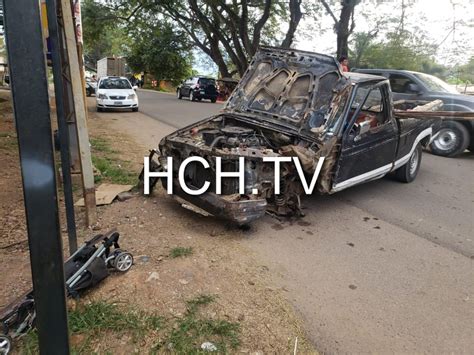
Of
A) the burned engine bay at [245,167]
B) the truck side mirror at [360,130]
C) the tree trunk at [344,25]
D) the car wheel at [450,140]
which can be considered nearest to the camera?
the burned engine bay at [245,167]

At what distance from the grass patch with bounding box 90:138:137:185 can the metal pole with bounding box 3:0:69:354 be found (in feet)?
14.6

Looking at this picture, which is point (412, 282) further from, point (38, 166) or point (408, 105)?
point (408, 105)

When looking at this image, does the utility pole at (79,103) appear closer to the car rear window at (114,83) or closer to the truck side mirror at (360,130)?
the truck side mirror at (360,130)

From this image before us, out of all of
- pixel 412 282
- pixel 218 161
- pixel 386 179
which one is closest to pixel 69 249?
pixel 218 161

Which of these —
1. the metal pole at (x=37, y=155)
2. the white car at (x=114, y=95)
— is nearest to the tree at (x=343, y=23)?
the white car at (x=114, y=95)

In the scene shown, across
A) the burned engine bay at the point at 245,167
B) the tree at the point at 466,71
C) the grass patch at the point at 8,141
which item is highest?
the tree at the point at 466,71

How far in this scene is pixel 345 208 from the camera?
5.27 meters

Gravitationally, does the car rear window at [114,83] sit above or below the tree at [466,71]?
below

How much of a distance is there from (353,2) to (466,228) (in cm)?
1383

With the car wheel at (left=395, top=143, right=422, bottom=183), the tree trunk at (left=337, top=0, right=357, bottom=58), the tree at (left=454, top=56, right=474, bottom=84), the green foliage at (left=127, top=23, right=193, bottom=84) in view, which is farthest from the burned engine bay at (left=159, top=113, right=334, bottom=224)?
the green foliage at (left=127, top=23, right=193, bottom=84)

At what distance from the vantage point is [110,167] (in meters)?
6.54

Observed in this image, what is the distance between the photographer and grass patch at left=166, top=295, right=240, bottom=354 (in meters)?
2.47

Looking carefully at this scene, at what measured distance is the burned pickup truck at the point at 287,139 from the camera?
4.22 meters

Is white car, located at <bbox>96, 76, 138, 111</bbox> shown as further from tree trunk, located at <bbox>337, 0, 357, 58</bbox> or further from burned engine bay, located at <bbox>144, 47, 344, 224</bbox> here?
burned engine bay, located at <bbox>144, 47, 344, 224</bbox>
